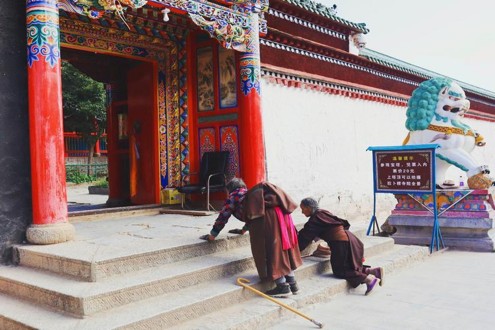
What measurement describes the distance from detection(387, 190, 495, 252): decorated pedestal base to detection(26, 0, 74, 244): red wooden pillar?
16.3ft

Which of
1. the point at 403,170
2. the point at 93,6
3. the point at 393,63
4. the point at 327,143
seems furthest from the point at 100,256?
the point at 393,63

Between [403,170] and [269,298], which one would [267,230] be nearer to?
[269,298]

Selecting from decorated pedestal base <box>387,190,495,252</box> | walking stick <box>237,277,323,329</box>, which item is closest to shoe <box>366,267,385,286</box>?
walking stick <box>237,277,323,329</box>

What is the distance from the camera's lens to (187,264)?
4391 millimetres

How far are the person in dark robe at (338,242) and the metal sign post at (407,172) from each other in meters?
2.14

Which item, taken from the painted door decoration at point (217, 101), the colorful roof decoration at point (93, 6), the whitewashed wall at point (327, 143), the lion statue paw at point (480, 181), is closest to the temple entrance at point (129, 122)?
the painted door decoration at point (217, 101)

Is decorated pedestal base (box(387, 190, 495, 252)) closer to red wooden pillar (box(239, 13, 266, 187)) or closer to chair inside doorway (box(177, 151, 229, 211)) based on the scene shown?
red wooden pillar (box(239, 13, 266, 187))

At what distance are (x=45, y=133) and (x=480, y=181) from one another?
587 cm

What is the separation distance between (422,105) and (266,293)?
4915mm

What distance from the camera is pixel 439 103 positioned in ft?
25.8

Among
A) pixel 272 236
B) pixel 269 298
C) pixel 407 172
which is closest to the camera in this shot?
pixel 269 298

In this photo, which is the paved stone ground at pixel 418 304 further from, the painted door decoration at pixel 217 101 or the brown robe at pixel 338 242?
the painted door decoration at pixel 217 101

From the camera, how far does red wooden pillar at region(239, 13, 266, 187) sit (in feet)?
23.4

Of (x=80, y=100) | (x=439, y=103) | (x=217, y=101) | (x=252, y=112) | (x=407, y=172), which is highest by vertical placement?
(x=80, y=100)
